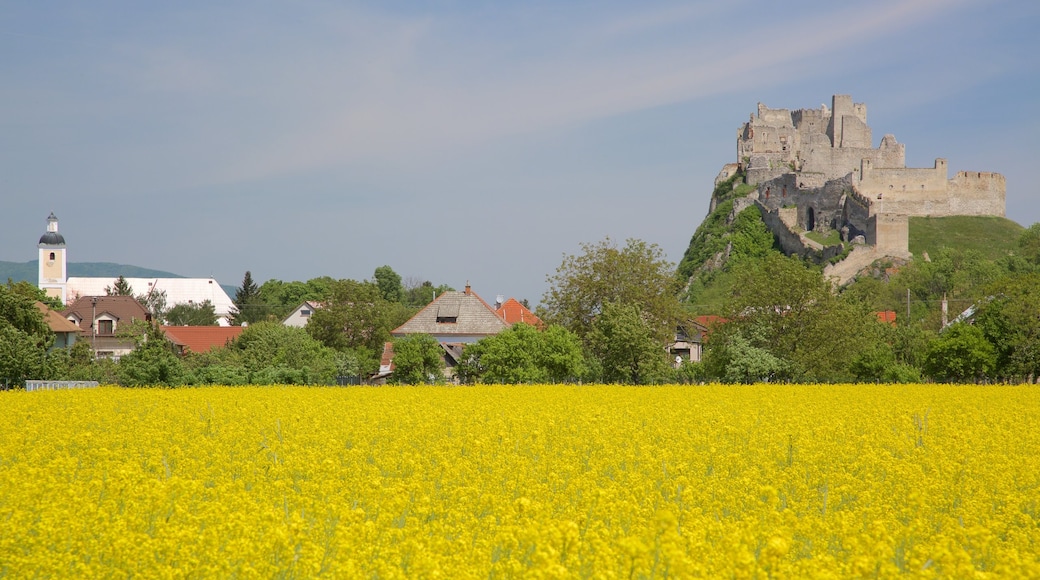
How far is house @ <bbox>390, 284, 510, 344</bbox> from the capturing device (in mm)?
54344

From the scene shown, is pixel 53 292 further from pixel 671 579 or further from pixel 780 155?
pixel 671 579

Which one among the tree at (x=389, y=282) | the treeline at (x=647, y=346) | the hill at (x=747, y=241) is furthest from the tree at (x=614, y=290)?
the tree at (x=389, y=282)

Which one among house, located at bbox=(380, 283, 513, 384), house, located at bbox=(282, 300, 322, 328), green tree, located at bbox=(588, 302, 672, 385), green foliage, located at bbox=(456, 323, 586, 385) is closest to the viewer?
green foliage, located at bbox=(456, 323, 586, 385)

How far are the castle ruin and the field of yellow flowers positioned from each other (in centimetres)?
8249

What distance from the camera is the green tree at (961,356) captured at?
39188 millimetres

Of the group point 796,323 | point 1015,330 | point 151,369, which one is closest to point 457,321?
point 796,323

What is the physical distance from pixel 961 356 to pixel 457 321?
26.0 metres

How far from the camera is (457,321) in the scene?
54906 mm

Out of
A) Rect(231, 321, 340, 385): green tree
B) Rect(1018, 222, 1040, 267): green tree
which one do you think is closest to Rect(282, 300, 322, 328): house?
Rect(231, 321, 340, 385): green tree

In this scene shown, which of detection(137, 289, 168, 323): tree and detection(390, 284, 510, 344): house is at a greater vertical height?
detection(137, 289, 168, 323): tree

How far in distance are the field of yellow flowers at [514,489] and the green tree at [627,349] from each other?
55.0ft

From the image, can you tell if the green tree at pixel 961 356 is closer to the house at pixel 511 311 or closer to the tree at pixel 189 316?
the house at pixel 511 311

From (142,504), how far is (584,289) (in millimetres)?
35705

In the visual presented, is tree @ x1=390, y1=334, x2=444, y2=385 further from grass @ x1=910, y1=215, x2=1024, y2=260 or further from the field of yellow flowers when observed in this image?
grass @ x1=910, y1=215, x2=1024, y2=260
